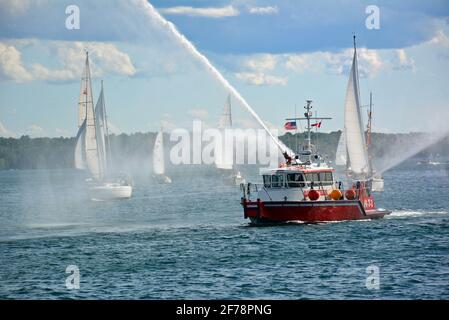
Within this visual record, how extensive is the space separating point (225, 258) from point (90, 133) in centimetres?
7670

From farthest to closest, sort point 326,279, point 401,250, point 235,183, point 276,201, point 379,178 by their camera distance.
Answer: point 235,183, point 379,178, point 276,201, point 401,250, point 326,279

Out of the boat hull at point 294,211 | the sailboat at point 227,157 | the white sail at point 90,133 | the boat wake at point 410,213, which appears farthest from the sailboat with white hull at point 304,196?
the sailboat at point 227,157

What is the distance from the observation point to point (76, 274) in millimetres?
50812

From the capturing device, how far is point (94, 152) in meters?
134

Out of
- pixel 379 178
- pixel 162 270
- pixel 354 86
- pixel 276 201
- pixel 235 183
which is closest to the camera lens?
pixel 162 270

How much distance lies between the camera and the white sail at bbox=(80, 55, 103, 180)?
129 m

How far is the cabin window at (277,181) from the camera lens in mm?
76000

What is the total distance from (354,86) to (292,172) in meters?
23.9

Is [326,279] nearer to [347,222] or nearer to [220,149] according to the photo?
[347,222]

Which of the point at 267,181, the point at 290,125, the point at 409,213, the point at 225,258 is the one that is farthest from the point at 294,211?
the point at 409,213

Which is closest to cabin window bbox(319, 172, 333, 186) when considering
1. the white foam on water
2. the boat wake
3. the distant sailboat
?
the boat wake

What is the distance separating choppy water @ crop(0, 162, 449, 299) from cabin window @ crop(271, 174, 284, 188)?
4404 millimetres

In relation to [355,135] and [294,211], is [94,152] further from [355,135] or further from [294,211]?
[294,211]
